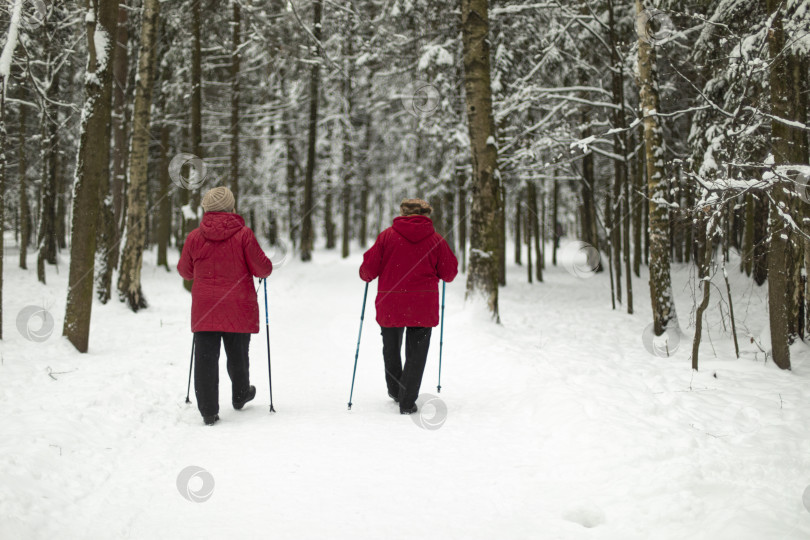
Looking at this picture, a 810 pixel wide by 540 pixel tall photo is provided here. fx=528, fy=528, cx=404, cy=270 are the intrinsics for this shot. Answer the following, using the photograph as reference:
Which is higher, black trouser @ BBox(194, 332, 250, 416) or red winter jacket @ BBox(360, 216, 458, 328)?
red winter jacket @ BBox(360, 216, 458, 328)

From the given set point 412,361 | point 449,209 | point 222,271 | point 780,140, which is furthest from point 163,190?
point 780,140

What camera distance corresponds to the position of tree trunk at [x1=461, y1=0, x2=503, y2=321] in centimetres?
973

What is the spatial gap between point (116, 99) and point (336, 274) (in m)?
10.1

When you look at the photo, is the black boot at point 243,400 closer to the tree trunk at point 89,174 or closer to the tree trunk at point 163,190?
the tree trunk at point 89,174

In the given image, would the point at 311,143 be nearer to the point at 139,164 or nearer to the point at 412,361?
the point at 139,164

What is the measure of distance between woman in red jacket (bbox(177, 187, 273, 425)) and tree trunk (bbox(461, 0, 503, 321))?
5584 mm

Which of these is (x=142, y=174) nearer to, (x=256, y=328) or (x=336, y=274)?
(x=256, y=328)

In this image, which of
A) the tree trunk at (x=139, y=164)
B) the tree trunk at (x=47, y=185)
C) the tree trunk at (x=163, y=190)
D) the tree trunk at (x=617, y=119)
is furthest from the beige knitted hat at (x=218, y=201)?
the tree trunk at (x=163, y=190)

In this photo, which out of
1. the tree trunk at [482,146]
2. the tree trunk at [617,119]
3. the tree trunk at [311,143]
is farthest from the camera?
the tree trunk at [311,143]

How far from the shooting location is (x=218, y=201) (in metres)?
5.04

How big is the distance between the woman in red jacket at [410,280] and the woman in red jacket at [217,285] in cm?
114

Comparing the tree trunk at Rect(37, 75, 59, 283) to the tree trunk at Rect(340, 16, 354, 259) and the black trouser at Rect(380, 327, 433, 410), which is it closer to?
the tree trunk at Rect(340, 16, 354, 259)

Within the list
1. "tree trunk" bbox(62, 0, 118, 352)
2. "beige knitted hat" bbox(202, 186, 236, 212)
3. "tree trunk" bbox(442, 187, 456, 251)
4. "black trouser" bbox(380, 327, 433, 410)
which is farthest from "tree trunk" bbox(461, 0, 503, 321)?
"tree trunk" bbox(442, 187, 456, 251)

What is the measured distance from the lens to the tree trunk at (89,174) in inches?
273
